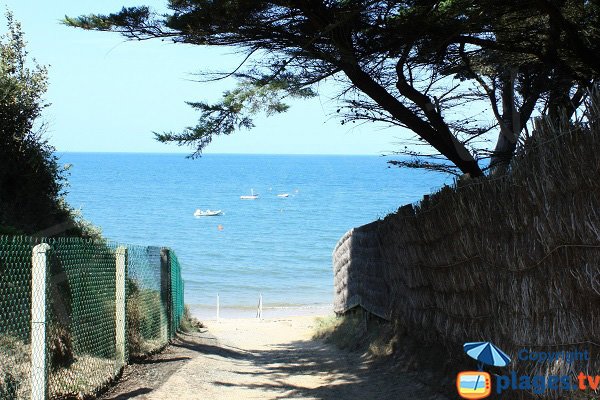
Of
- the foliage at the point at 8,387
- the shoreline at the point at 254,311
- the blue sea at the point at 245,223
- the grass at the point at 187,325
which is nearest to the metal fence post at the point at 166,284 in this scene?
the grass at the point at 187,325

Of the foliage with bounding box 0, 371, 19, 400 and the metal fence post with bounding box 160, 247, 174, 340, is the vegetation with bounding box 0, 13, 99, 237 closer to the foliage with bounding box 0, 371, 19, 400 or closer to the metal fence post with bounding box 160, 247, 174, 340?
the metal fence post with bounding box 160, 247, 174, 340

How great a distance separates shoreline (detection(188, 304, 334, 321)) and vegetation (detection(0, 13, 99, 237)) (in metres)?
14.9

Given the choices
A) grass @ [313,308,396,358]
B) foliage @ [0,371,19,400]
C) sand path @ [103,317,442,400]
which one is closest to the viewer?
foliage @ [0,371,19,400]

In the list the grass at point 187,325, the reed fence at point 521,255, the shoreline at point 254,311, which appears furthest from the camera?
the shoreline at point 254,311

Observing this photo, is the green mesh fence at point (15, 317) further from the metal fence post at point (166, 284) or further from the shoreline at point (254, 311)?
the shoreline at point (254, 311)

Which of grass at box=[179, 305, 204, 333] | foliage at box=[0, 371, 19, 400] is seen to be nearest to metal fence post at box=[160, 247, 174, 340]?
grass at box=[179, 305, 204, 333]

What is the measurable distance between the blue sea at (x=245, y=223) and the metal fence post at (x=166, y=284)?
3.57m

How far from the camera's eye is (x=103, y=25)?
960 centimetres

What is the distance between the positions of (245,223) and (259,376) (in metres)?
59.1

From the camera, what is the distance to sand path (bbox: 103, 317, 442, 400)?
24.9 ft

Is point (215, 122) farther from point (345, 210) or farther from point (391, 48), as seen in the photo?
point (345, 210)

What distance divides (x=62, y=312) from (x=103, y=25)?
4.34 metres

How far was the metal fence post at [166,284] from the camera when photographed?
452 inches

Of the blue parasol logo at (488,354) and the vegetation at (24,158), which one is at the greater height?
the vegetation at (24,158)
